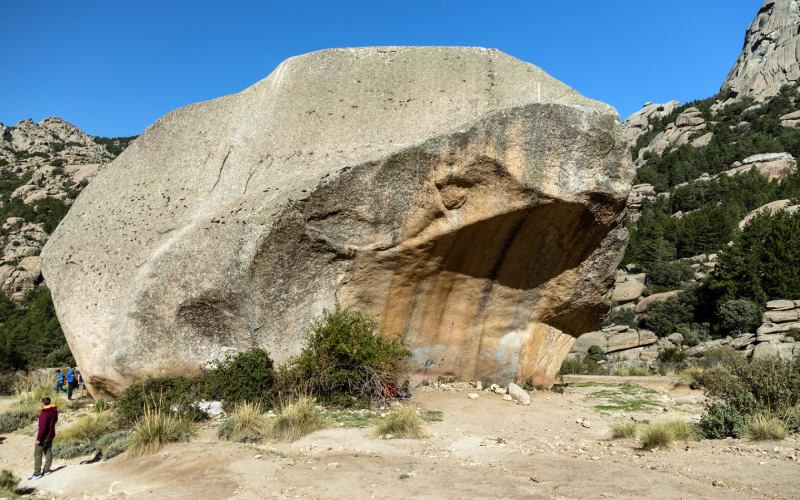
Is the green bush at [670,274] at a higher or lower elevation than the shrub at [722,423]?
higher

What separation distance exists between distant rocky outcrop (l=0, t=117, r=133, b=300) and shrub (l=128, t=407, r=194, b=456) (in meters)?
20.9

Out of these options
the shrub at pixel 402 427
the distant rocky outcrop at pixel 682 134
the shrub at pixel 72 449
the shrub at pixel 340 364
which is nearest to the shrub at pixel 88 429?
the shrub at pixel 72 449

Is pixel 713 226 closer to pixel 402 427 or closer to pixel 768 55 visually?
pixel 402 427

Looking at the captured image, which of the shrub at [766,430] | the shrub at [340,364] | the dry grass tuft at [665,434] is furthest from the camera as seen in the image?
the shrub at [340,364]

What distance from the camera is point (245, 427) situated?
293 inches

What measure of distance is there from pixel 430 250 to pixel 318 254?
185 cm

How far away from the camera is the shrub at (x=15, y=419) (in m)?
9.87

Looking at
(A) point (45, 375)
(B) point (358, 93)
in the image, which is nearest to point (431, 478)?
(B) point (358, 93)

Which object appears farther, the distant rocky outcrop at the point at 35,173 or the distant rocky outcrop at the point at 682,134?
the distant rocky outcrop at the point at 682,134

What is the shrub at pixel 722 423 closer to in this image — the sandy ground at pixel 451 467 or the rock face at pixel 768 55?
the sandy ground at pixel 451 467

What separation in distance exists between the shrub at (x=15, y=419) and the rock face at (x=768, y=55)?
271 feet

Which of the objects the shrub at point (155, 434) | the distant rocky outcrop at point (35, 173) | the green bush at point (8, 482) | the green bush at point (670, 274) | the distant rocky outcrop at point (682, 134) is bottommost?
the green bush at point (8, 482)

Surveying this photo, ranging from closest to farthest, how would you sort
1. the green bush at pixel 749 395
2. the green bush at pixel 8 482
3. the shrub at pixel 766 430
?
the green bush at pixel 8 482 → the shrub at pixel 766 430 → the green bush at pixel 749 395

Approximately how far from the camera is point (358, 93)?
1133 centimetres
